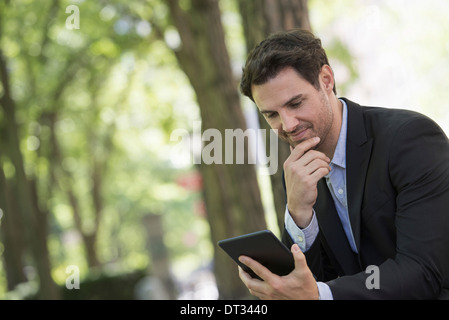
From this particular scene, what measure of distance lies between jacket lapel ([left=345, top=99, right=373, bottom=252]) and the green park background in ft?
6.04

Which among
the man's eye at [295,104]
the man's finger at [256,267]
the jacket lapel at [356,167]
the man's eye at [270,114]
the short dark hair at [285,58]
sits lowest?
the man's finger at [256,267]

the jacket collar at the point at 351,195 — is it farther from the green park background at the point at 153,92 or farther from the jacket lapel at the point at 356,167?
the green park background at the point at 153,92

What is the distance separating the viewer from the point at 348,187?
2832 mm

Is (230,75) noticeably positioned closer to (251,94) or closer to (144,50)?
(144,50)

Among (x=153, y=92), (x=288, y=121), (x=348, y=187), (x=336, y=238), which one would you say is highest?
(x=153, y=92)

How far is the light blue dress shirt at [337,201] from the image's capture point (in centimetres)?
287

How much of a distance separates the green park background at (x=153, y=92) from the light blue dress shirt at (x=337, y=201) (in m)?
1.68

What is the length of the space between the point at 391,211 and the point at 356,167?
270 millimetres

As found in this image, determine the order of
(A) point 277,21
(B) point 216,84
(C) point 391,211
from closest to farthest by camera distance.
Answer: (C) point 391,211 < (A) point 277,21 < (B) point 216,84

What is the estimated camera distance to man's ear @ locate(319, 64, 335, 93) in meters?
3.03

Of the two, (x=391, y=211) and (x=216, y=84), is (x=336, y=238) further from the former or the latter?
(x=216, y=84)

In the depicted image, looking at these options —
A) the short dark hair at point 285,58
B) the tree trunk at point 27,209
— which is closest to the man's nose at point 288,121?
the short dark hair at point 285,58

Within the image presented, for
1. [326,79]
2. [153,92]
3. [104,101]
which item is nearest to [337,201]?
[326,79]

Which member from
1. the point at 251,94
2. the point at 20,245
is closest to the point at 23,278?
the point at 20,245
